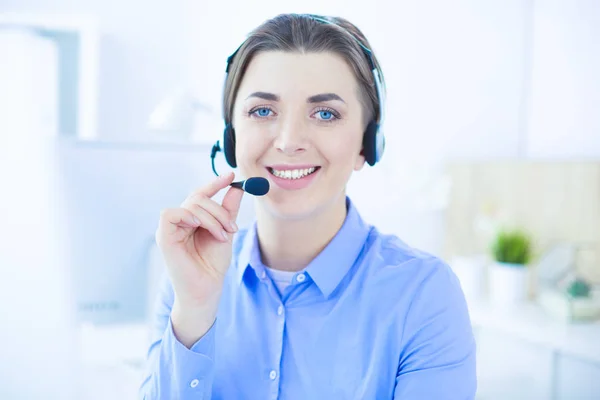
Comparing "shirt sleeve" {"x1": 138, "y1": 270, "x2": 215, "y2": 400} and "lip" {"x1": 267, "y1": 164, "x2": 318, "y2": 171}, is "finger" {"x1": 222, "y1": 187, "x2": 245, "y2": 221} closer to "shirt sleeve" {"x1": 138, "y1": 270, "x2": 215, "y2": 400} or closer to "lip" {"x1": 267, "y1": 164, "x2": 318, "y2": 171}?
"lip" {"x1": 267, "y1": 164, "x2": 318, "y2": 171}

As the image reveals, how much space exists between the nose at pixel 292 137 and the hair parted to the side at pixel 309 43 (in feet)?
0.43

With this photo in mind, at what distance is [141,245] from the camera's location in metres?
1.30

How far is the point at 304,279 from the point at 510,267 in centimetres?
129

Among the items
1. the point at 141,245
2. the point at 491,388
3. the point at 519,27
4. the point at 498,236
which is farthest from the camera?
the point at 519,27

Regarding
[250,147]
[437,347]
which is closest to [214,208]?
[250,147]

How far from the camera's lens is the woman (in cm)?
96

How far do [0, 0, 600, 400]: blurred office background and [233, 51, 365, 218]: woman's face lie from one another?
1.15ft

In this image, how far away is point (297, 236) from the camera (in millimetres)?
1096

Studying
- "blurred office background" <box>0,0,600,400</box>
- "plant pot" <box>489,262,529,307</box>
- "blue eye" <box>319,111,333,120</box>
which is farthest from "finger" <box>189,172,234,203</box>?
"plant pot" <box>489,262,529,307</box>

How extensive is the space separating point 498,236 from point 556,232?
0.76 feet

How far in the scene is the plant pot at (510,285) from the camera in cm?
206

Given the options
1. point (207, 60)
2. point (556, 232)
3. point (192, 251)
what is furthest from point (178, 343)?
point (556, 232)

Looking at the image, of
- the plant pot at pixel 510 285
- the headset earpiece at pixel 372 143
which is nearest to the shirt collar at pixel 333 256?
the headset earpiece at pixel 372 143

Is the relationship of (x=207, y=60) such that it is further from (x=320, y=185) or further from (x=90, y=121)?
(x=320, y=185)
